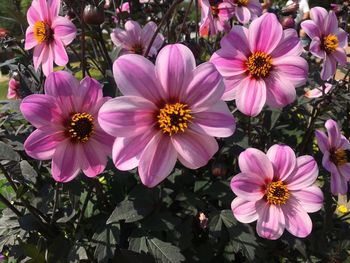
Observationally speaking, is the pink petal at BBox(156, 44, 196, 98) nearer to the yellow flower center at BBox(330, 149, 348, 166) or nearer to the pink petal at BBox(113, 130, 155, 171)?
the pink petal at BBox(113, 130, 155, 171)

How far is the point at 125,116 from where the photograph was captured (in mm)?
999

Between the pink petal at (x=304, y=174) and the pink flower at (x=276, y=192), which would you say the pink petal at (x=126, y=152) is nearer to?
the pink flower at (x=276, y=192)

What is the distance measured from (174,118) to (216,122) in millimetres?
124

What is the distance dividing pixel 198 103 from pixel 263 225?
1.90 feet

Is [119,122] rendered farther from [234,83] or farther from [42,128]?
[234,83]

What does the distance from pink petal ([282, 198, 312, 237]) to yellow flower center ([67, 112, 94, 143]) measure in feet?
2.63

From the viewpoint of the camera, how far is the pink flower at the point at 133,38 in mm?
1803

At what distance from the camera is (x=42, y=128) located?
1.11 metres

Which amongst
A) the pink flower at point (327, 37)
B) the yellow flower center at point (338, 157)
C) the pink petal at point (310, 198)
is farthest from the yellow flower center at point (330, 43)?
the pink petal at point (310, 198)

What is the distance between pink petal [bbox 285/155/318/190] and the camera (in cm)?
141

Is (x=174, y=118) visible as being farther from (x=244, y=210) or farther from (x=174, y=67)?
(x=244, y=210)

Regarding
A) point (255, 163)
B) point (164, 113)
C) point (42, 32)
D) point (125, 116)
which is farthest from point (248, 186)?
point (42, 32)

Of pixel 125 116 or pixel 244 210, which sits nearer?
pixel 125 116

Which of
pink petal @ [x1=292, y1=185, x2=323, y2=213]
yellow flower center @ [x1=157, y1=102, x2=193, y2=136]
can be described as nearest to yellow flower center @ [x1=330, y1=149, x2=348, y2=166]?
pink petal @ [x1=292, y1=185, x2=323, y2=213]
